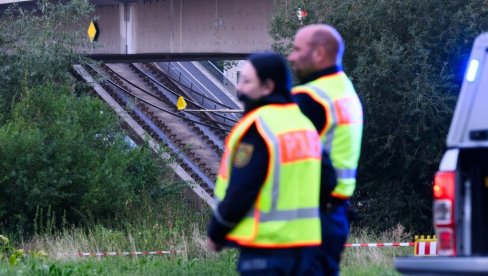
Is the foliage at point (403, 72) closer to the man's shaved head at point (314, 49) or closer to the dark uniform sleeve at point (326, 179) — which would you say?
the man's shaved head at point (314, 49)

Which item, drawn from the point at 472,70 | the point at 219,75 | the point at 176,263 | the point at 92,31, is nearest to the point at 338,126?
the point at 472,70

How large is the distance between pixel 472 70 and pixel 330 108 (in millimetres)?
972

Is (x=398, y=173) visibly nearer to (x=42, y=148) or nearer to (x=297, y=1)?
(x=297, y=1)

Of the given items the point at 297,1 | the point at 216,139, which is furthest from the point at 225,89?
the point at 297,1

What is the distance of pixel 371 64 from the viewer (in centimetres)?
2033

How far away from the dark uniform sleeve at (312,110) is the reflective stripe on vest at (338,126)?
2cm

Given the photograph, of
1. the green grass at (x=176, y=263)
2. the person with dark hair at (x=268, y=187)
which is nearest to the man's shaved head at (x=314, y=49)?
the person with dark hair at (x=268, y=187)

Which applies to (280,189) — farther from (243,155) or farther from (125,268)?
(125,268)

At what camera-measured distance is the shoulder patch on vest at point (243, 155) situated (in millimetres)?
5059

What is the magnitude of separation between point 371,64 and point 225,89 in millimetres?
23307

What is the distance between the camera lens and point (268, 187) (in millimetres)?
5105

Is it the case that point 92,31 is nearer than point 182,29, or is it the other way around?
point 182,29

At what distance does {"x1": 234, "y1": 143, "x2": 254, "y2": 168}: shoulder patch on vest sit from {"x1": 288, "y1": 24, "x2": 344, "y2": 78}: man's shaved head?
3.48ft

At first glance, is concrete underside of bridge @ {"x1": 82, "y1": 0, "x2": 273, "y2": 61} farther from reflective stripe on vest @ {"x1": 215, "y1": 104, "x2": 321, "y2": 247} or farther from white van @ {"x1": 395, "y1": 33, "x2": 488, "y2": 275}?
reflective stripe on vest @ {"x1": 215, "y1": 104, "x2": 321, "y2": 247}
